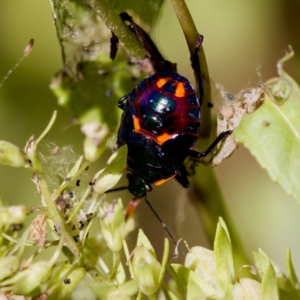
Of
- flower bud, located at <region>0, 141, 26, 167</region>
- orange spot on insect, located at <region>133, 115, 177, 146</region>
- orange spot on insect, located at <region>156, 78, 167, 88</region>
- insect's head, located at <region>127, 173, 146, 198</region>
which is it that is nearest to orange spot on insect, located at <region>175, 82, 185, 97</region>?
orange spot on insect, located at <region>156, 78, 167, 88</region>

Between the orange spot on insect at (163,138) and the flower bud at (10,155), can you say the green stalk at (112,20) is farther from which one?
the flower bud at (10,155)

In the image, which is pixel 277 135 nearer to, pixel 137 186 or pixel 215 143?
pixel 215 143

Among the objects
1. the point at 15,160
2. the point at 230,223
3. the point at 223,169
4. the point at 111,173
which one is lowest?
the point at 223,169

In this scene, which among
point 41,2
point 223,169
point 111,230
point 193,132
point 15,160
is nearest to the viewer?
point 15,160

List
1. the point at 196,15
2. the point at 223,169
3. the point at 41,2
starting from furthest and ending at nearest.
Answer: the point at 223,169, the point at 196,15, the point at 41,2

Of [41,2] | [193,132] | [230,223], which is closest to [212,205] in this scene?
[230,223]

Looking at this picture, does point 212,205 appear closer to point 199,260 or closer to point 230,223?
point 230,223

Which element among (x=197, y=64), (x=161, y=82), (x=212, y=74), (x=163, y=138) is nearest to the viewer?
(x=197, y=64)

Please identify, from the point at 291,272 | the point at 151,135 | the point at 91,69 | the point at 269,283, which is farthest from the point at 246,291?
the point at 91,69
